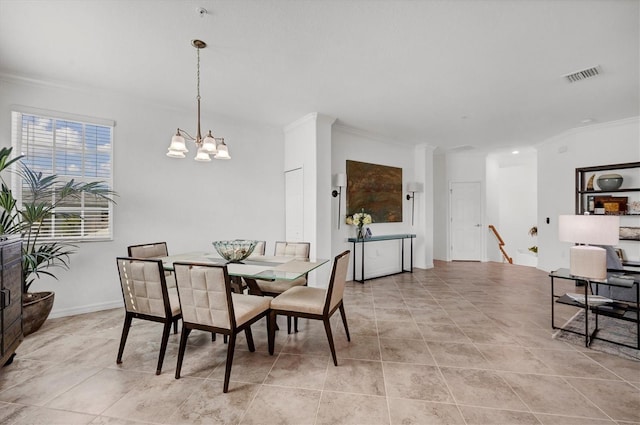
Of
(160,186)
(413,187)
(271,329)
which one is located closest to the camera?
(271,329)

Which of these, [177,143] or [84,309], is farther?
[84,309]

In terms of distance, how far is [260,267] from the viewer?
8.28ft

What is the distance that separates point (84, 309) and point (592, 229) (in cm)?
561

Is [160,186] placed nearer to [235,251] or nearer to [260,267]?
[235,251]

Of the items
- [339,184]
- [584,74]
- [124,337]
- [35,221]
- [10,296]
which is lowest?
A: [124,337]

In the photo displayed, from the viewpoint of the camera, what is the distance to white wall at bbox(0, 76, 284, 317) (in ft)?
10.7

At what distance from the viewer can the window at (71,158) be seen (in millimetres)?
3107

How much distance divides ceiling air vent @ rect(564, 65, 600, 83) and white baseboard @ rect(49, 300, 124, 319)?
19.5ft

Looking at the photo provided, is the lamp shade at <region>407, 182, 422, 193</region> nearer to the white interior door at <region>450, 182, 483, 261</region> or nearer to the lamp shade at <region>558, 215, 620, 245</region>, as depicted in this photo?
the white interior door at <region>450, 182, 483, 261</region>

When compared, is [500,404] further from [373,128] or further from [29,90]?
[29,90]

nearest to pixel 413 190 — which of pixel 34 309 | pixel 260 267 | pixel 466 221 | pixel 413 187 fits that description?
pixel 413 187

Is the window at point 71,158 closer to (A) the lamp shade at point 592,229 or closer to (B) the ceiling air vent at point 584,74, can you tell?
(A) the lamp shade at point 592,229

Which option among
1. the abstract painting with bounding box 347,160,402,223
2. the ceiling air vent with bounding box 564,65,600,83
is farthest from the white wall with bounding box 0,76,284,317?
the ceiling air vent with bounding box 564,65,600,83

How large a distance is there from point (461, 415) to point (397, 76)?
3.05 metres
